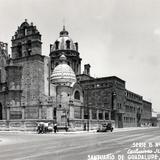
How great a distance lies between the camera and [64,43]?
83500mm

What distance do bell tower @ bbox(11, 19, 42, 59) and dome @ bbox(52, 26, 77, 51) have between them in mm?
16593

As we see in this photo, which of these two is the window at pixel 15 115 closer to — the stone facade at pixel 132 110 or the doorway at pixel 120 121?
the doorway at pixel 120 121

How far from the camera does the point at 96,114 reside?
6141cm

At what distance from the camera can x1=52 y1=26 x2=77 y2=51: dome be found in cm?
8314

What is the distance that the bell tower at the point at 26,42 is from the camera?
6462cm

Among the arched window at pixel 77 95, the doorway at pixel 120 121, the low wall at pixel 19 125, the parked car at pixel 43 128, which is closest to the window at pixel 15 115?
the low wall at pixel 19 125

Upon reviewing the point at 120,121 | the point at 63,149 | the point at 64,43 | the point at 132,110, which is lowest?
the point at 120,121

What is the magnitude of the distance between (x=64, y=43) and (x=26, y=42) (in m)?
18.5

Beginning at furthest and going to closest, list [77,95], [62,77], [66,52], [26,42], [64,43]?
[64,43] → [66,52] → [77,95] → [62,77] → [26,42]

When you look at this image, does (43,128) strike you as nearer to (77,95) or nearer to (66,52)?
(77,95)

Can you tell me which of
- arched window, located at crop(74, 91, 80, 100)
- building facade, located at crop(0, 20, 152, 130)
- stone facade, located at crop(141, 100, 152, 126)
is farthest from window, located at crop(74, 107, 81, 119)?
stone facade, located at crop(141, 100, 152, 126)

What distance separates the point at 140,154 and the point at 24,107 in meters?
41.5

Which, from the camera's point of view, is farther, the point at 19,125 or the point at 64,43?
the point at 64,43

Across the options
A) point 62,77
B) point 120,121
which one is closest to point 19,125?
point 62,77
